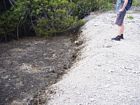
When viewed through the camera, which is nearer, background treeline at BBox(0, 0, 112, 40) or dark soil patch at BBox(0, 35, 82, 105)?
dark soil patch at BBox(0, 35, 82, 105)

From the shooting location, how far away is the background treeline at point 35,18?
15.7 metres

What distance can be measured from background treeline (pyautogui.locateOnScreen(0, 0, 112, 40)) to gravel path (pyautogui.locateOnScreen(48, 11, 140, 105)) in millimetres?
2434

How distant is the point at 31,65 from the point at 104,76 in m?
3.47

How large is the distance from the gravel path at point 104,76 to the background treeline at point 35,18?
2434mm

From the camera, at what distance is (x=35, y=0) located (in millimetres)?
15766

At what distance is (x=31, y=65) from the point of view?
12469mm

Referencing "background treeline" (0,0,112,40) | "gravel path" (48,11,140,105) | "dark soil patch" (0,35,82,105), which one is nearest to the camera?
"gravel path" (48,11,140,105)

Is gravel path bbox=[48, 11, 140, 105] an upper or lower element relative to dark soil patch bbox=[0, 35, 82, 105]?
upper

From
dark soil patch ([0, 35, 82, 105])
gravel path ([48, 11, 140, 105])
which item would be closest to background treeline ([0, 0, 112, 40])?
dark soil patch ([0, 35, 82, 105])

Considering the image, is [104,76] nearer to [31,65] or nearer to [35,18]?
[31,65]

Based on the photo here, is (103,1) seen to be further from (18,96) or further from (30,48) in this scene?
(18,96)

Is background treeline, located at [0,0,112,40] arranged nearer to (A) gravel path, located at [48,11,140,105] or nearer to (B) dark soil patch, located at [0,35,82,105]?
(B) dark soil patch, located at [0,35,82,105]

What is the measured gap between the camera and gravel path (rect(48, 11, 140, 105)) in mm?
8555

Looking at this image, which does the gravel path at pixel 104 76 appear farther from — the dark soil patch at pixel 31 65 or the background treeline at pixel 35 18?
the background treeline at pixel 35 18
